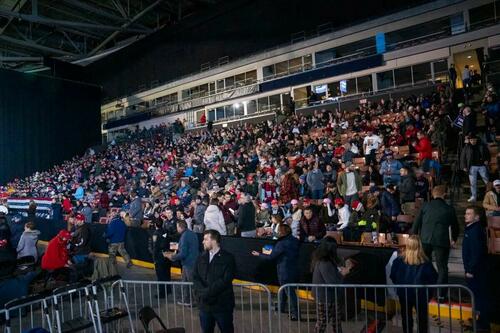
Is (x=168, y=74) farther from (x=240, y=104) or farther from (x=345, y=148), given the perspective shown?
(x=345, y=148)

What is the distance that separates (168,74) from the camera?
3909cm

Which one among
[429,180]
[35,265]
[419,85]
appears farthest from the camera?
[419,85]

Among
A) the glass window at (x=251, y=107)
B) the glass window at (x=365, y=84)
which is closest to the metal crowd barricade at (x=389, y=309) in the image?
the glass window at (x=365, y=84)

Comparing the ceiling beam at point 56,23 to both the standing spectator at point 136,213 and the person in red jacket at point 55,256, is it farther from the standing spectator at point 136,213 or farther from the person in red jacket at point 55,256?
the person in red jacket at point 55,256

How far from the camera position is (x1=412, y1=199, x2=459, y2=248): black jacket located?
579 centimetres

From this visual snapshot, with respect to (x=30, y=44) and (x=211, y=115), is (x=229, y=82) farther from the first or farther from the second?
(x=30, y=44)

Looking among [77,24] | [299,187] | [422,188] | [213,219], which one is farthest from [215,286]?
[77,24]

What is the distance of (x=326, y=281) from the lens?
17.2ft

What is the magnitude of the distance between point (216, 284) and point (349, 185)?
6733mm

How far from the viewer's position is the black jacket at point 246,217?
32.3 ft

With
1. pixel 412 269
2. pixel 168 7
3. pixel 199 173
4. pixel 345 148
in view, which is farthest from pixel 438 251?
pixel 168 7

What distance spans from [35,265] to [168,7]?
36.6 m

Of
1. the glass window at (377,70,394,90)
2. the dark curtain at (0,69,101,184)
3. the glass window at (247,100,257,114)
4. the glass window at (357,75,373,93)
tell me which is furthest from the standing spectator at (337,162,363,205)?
the dark curtain at (0,69,101,184)

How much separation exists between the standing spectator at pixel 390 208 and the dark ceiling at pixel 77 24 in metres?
33.3
